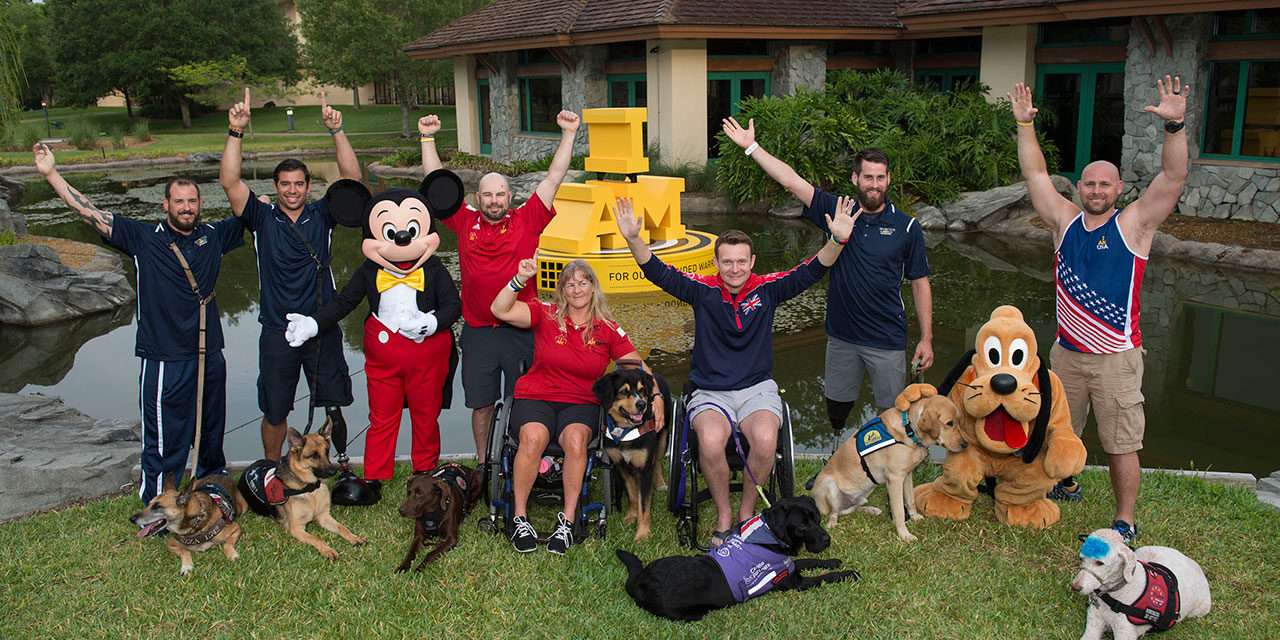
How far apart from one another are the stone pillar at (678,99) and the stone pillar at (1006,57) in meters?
4.56

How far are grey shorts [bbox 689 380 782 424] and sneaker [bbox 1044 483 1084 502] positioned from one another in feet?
4.62

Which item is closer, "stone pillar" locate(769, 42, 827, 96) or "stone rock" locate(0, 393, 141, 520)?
"stone rock" locate(0, 393, 141, 520)

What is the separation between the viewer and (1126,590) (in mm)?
3176

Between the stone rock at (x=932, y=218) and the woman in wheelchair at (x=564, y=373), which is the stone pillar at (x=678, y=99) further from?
the woman in wheelchair at (x=564, y=373)

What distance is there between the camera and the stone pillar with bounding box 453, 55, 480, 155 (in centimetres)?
2167

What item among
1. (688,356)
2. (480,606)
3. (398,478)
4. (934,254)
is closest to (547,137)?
(934,254)

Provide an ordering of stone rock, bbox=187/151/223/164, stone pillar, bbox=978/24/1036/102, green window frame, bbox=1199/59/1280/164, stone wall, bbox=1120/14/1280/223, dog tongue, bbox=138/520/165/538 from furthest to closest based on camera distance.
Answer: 1. stone rock, bbox=187/151/223/164
2. stone pillar, bbox=978/24/1036/102
3. green window frame, bbox=1199/59/1280/164
4. stone wall, bbox=1120/14/1280/223
5. dog tongue, bbox=138/520/165/538

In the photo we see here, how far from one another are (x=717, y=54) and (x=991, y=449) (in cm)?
1375

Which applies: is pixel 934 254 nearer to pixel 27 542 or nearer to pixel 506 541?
pixel 506 541

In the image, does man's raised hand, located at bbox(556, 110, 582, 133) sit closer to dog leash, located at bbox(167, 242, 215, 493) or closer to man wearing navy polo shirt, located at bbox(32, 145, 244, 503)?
man wearing navy polo shirt, located at bbox(32, 145, 244, 503)

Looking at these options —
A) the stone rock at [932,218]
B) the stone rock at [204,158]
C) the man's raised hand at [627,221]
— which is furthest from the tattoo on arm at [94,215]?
the stone rock at [204,158]

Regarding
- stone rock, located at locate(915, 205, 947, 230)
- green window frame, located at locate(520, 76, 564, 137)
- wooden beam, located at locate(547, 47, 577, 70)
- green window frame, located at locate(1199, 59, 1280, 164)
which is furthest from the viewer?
green window frame, located at locate(520, 76, 564, 137)

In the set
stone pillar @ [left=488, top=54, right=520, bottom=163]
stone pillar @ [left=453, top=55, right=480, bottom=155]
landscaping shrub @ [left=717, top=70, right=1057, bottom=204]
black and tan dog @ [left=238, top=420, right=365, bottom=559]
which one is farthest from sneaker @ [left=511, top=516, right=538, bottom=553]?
stone pillar @ [left=453, top=55, right=480, bottom=155]

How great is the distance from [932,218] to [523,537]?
33.8 feet
